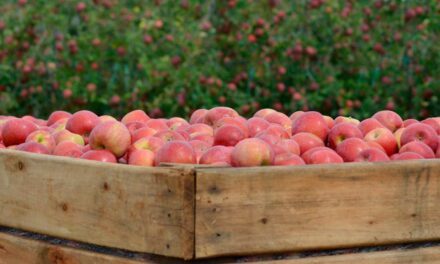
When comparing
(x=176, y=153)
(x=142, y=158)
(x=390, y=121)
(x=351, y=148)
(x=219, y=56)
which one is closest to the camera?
(x=176, y=153)

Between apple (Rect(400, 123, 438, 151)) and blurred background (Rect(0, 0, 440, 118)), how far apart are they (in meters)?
4.82

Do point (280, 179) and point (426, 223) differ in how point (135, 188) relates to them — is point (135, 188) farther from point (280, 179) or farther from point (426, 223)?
point (426, 223)

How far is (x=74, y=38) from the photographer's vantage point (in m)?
8.40

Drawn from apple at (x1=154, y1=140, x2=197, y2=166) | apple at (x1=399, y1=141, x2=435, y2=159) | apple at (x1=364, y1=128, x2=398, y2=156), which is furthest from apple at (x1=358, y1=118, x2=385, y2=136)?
apple at (x1=154, y1=140, x2=197, y2=166)

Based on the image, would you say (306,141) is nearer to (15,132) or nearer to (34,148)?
(34,148)

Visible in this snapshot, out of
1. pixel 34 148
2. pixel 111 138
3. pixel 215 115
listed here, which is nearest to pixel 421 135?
pixel 215 115

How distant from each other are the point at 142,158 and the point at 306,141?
1.95ft

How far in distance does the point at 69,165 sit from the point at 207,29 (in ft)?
18.9

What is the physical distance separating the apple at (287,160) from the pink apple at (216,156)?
0.50 feet

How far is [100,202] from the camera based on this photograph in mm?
2672

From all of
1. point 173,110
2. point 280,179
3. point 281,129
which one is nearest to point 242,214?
point 280,179

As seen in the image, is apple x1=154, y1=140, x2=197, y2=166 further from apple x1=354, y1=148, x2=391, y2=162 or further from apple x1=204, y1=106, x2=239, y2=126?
apple x1=204, y1=106, x2=239, y2=126

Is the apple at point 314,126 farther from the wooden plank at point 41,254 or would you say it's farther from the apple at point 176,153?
the wooden plank at point 41,254

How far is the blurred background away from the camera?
8.23m
